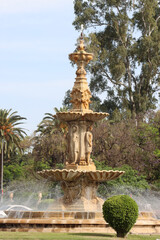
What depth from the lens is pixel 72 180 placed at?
66.5 ft

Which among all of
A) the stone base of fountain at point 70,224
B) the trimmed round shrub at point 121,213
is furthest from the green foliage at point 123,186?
the trimmed round shrub at point 121,213

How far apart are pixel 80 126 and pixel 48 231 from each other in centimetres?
597

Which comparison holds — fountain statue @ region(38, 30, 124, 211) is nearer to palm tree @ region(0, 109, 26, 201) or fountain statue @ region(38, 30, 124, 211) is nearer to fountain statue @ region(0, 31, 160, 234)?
fountain statue @ region(0, 31, 160, 234)

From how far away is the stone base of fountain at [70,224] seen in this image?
635 inches

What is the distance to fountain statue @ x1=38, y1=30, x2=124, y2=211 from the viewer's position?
65.7 ft

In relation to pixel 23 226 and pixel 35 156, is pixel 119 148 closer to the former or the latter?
pixel 35 156

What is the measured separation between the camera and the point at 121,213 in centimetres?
1430

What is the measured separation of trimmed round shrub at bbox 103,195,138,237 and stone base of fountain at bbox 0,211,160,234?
5.50ft

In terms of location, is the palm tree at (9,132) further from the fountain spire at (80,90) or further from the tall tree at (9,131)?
the fountain spire at (80,90)

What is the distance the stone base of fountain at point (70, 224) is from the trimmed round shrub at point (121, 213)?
66.0 inches

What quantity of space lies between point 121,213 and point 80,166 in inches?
254

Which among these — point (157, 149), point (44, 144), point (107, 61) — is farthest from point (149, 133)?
point (44, 144)

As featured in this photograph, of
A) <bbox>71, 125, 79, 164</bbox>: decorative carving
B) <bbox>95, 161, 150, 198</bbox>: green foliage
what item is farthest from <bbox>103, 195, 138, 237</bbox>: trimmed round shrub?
<bbox>95, 161, 150, 198</bbox>: green foliage

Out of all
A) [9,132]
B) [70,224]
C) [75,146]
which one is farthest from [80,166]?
[9,132]
